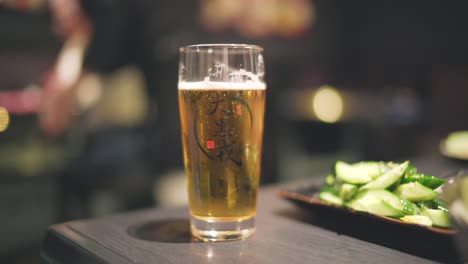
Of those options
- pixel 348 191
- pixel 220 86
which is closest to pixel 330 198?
pixel 348 191

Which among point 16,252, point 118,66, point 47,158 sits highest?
point 118,66

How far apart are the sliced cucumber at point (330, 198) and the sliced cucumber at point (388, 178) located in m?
0.06

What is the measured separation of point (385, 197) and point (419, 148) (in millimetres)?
4832

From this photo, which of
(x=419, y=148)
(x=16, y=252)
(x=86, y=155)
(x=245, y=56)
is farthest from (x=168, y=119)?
(x=245, y=56)

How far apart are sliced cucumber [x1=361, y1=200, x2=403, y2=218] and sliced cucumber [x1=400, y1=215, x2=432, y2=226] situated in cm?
1

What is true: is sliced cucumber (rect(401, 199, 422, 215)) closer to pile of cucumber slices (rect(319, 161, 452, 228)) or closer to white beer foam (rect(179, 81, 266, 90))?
pile of cucumber slices (rect(319, 161, 452, 228))

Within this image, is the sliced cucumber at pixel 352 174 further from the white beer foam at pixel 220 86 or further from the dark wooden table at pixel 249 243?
the white beer foam at pixel 220 86

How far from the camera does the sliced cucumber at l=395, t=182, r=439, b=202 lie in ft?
2.63

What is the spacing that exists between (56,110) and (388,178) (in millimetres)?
2938

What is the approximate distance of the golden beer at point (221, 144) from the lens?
2.74 ft

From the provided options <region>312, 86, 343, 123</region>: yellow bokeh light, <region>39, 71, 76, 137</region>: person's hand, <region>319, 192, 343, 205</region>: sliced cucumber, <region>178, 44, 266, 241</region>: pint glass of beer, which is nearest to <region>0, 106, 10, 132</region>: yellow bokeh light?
<region>39, 71, 76, 137</region>: person's hand

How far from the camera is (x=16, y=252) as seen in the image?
2.83 metres

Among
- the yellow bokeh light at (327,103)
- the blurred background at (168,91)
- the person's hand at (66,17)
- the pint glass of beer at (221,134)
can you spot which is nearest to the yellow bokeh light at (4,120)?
the blurred background at (168,91)

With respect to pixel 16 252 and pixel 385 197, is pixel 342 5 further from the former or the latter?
pixel 385 197
